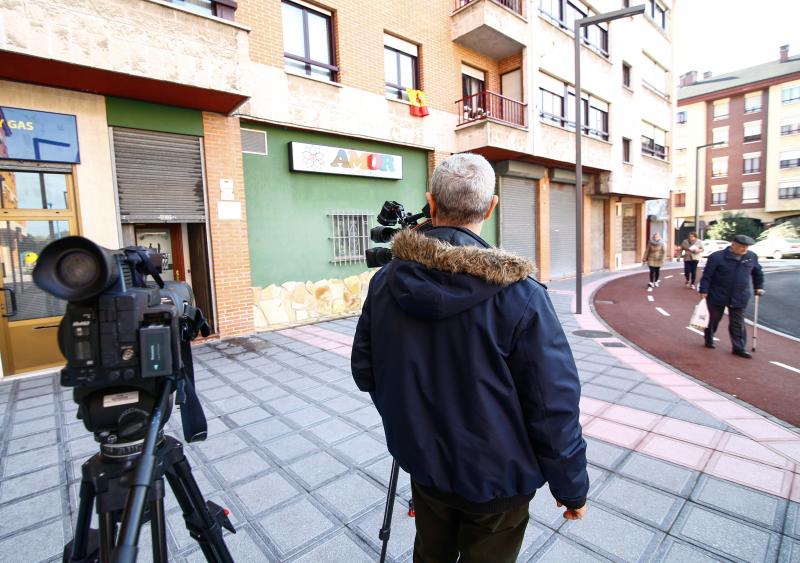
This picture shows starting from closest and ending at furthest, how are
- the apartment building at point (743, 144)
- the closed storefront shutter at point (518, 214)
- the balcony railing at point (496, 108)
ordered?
1. the balcony railing at point (496, 108)
2. the closed storefront shutter at point (518, 214)
3. the apartment building at point (743, 144)

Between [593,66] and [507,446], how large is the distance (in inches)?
723

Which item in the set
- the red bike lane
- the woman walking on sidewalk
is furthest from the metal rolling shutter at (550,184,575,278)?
the red bike lane

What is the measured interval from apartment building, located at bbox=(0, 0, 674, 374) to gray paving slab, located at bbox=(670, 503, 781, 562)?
23.5ft

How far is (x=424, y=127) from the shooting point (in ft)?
34.9

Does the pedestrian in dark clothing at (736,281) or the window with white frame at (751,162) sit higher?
the window with white frame at (751,162)

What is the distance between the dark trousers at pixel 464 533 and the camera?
1453mm

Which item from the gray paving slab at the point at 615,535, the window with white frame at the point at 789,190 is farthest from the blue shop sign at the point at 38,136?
the window with white frame at the point at 789,190

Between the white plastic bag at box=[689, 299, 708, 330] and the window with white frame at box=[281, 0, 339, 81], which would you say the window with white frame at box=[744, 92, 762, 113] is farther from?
the window with white frame at box=[281, 0, 339, 81]

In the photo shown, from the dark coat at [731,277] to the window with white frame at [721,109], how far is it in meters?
42.8

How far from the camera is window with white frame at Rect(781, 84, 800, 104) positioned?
34522mm

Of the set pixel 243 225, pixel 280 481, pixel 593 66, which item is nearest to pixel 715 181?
pixel 593 66

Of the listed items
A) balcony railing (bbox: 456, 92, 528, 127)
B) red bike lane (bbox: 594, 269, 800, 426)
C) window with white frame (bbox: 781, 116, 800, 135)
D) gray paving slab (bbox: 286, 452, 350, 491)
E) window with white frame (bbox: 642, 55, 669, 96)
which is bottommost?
red bike lane (bbox: 594, 269, 800, 426)

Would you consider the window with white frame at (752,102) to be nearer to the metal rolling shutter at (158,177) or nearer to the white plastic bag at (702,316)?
the white plastic bag at (702,316)

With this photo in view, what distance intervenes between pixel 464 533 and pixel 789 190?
158ft
